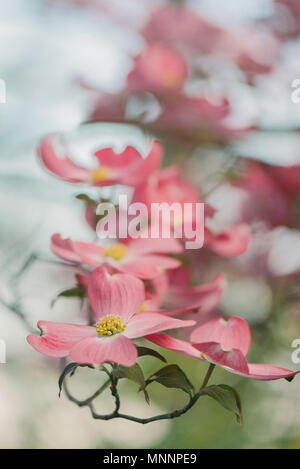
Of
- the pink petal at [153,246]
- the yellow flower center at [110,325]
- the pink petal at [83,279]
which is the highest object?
the pink petal at [153,246]

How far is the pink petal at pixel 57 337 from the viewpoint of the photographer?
0.34m

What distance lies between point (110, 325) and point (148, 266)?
7 centimetres

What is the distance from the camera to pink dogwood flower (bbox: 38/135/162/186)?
0.51 m

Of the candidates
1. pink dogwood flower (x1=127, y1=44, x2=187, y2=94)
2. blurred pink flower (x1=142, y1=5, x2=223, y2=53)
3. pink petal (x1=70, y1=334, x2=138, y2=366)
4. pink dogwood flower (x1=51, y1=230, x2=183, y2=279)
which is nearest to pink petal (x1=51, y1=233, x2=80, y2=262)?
pink dogwood flower (x1=51, y1=230, x2=183, y2=279)

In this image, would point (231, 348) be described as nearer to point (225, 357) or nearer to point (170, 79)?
point (225, 357)

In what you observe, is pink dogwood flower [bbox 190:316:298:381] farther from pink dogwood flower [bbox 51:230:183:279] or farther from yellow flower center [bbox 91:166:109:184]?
yellow flower center [bbox 91:166:109:184]

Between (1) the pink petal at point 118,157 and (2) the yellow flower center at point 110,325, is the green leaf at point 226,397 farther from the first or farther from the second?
(1) the pink petal at point 118,157

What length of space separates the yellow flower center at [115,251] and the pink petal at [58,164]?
0.10 metres

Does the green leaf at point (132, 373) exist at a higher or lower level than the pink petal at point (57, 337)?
lower

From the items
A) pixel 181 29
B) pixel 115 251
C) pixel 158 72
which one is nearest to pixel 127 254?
pixel 115 251

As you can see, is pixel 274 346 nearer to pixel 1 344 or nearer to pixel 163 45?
pixel 1 344

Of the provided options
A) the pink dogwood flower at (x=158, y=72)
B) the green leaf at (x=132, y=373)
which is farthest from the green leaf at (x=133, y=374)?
the pink dogwood flower at (x=158, y=72)

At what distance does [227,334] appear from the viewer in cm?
36
